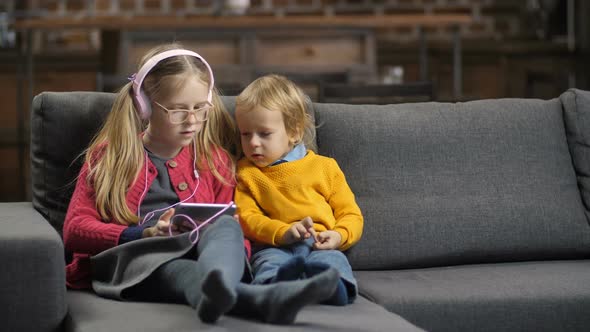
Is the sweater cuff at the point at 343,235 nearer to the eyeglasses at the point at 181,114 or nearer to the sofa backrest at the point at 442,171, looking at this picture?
the sofa backrest at the point at 442,171

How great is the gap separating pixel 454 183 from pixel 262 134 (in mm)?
558

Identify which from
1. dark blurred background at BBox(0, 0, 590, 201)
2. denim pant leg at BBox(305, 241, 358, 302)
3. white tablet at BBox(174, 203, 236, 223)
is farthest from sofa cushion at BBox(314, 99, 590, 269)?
dark blurred background at BBox(0, 0, 590, 201)

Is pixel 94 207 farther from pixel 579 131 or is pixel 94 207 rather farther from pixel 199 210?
pixel 579 131

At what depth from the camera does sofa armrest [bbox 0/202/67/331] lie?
183 centimetres

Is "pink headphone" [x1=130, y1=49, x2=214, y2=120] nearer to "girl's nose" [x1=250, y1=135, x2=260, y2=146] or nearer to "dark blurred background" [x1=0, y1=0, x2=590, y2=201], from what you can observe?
"girl's nose" [x1=250, y1=135, x2=260, y2=146]

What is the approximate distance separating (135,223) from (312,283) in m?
0.57

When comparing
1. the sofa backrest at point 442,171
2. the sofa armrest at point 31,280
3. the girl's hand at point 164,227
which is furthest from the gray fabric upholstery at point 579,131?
the sofa armrest at point 31,280

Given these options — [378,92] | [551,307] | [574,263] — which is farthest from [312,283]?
[378,92]

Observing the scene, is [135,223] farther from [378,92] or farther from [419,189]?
[378,92]

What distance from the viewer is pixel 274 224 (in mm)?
2145

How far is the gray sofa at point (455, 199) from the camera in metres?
2.15

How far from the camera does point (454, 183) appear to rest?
8.18 feet

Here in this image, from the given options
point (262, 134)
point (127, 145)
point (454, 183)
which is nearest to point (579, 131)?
point (454, 183)

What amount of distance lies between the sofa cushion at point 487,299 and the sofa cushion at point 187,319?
15 cm
